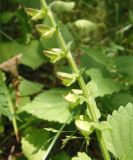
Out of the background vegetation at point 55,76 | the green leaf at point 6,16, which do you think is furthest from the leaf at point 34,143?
the green leaf at point 6,16

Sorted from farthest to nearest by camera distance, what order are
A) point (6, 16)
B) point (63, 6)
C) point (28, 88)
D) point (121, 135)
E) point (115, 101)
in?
point (63, 6) < point (6, 16) < point (28, 88) < point (115, 101) < point (121, 135)

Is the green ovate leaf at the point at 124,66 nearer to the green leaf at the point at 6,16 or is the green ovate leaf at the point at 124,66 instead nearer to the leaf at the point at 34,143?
the leaf at the point at 34,143

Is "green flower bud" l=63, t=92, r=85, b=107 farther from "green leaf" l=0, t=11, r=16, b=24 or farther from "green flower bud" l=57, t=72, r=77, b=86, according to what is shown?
"green leaf" l=0, t=11, r=16, b=24

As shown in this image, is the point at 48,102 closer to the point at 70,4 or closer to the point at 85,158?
the point at 85,158

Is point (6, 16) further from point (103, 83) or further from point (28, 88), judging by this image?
point (103, 83)

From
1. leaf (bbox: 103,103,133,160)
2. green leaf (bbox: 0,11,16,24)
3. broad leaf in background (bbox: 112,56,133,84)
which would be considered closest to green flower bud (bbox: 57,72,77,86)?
leaf (bbox: 103,103,133,160)

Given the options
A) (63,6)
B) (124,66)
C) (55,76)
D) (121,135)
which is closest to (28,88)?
(55,76)
